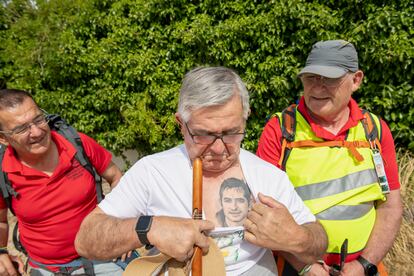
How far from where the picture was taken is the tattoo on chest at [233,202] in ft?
4.88

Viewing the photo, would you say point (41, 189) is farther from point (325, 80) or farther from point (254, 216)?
point (325, 80)

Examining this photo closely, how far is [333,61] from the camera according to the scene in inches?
74.7

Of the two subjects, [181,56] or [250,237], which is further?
[181,56]

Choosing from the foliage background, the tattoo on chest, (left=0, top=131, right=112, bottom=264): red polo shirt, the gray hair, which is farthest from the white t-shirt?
the foliage background

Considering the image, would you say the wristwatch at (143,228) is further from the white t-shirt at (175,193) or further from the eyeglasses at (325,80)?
the eyeglasses at (325,80)

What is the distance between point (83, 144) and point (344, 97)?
1.67 m

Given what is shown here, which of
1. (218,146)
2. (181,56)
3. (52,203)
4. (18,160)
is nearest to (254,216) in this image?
(218,146)

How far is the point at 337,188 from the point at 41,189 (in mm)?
1733

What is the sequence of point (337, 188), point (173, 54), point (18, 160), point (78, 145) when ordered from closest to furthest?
1. point (337, 188)
2. point (18, 160)
3. point (78, 145)
4. point (173, 54)

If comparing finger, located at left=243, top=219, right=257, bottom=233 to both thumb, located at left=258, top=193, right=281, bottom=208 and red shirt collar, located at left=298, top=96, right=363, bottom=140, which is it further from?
red shirt collar, located at left=298, top=96, right=363, bottom=140

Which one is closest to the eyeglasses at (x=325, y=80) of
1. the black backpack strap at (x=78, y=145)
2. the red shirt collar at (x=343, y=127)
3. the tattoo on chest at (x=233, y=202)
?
the red shirt collar at (x=343, y=127)

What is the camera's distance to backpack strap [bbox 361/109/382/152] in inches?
74.6

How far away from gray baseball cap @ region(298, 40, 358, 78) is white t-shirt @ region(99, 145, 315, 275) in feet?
2.08

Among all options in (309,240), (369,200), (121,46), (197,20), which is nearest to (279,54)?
(197,20)
